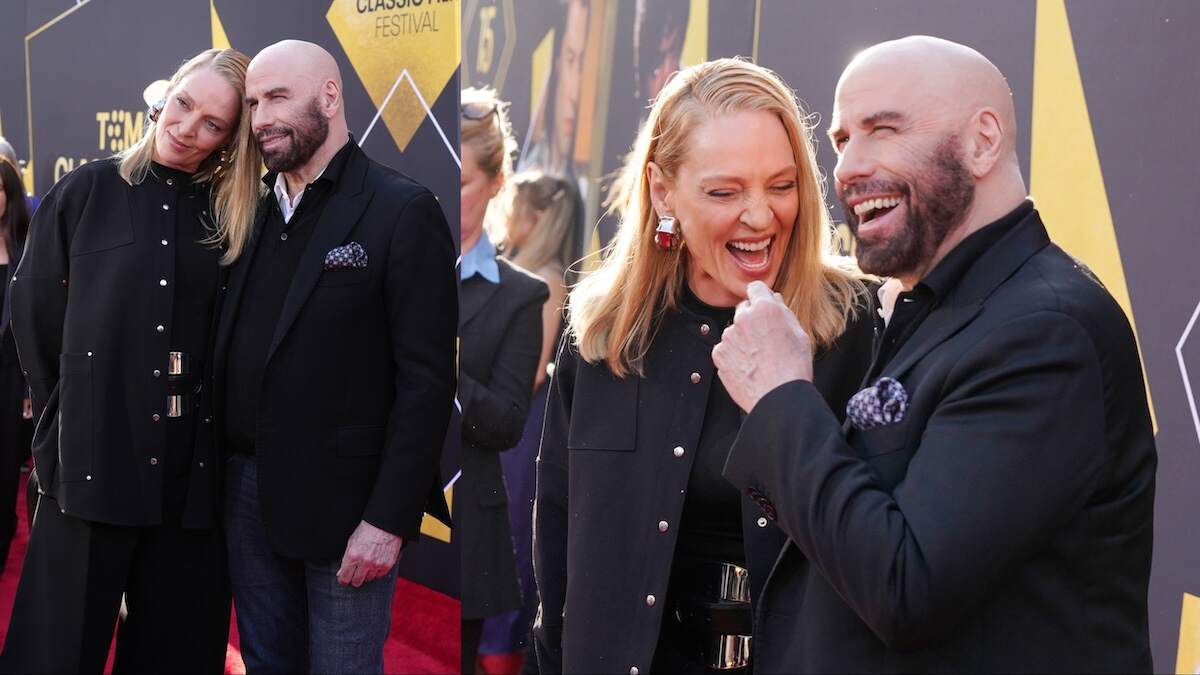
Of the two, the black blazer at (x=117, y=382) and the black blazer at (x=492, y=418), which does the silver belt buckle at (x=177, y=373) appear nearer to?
the black blazer at (x=117, y=382)

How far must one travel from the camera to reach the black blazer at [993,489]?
4.41 ft

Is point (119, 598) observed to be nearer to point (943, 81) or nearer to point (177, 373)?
point (177, 373)

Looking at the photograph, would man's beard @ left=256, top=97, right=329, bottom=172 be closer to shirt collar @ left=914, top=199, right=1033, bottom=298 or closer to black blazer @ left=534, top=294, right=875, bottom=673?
black blazer @ left=534, top=294, right=875, bottom=673

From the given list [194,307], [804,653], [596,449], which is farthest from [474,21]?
[804,653]

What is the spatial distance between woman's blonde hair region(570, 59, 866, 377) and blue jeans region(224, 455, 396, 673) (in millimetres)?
1230

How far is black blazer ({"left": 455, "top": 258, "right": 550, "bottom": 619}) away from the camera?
3328mm

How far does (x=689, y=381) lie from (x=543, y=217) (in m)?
1.27

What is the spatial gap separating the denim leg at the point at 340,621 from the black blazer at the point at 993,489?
5.92 feet

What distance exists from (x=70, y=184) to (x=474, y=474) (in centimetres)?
144

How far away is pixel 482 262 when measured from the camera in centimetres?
342

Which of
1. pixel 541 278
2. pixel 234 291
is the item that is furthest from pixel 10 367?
pixel 541 278

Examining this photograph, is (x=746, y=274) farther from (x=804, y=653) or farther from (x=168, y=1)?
(x=168, y=1)

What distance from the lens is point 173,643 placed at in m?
3.52

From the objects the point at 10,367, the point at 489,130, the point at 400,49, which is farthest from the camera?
the point at 10,367
